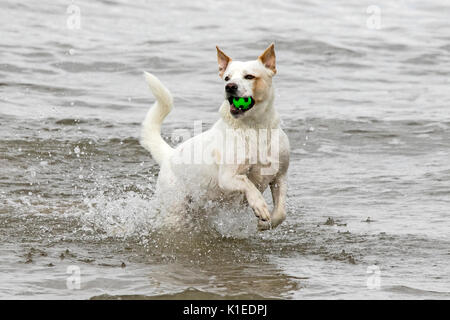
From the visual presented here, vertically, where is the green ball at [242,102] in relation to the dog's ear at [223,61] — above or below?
below

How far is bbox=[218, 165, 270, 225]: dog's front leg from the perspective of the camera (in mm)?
5922

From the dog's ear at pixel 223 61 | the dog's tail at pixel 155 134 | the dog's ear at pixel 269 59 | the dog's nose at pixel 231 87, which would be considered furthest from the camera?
the dog's tail at pixel 155 134

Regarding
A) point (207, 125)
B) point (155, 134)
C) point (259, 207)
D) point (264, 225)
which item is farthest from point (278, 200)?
point (207, 125)

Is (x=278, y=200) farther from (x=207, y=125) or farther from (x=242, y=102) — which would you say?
(x=207, y=125)

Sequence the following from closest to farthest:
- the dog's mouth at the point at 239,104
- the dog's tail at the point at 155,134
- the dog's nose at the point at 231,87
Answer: the dog's nose at the point at 231,87 → the dog's mouth at the point at 239,104 → the dog's tail at the point at 155,134

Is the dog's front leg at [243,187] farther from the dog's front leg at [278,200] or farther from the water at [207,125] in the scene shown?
the water at [207,125]

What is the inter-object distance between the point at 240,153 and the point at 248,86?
0.53 meters

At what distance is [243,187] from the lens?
598cm

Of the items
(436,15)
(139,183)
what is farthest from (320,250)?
(436,15)

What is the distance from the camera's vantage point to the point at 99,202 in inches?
319

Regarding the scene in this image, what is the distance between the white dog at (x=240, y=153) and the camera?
19.4 ft

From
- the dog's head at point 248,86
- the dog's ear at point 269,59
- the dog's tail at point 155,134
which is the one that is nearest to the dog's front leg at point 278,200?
the dog's head at point 248,86

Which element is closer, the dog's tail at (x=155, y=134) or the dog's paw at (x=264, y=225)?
the dog's paw at (x=264, y=225)

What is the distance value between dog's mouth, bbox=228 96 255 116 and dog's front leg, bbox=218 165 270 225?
43 centimetres
